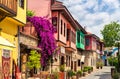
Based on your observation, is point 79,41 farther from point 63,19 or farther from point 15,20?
point 15,20

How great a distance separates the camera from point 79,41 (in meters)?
60.2

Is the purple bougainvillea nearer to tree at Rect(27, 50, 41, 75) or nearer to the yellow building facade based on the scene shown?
tree at Rect(27, 50, 41, 75)

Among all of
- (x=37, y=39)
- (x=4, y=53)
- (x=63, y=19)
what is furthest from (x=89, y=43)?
(x=4, y=53)

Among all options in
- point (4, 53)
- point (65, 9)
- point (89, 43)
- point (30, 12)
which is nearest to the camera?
point (4, 53)

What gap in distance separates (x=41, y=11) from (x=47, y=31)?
4.18m

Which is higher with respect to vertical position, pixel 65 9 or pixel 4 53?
pixel 65 9

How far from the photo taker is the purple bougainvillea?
32.7 m

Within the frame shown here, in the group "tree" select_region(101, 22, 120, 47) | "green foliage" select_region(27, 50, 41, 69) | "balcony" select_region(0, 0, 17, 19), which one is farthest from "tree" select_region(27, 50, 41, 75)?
"tree" select_region(101, 22, 120, 47)

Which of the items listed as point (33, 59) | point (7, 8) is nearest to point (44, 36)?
point (33, 59)

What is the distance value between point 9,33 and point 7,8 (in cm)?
372

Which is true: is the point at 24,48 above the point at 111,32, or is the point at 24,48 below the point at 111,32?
below

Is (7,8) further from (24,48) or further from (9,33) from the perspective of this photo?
(24,48)

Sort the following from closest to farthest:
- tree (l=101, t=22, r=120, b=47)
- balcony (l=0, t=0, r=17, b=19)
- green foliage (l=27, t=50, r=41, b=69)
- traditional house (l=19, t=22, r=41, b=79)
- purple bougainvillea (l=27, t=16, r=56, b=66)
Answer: balcony (l=0, t=0, r=17, b=19) → traditional house (l=19, t=22, r=41, b=79) → green foliage (l=27, t=50, r=41, b=69) → purple bougainvillea (l=27, t=16, r=56, b=66) → tree (l=101, t=22, r=120, b=47)

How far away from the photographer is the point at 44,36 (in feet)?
108
